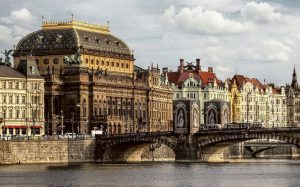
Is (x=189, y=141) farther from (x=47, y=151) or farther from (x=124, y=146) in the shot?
(x=47, y=151)

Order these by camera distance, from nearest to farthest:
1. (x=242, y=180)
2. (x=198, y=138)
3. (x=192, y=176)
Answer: (x=242, y=180), (x=192, y=176), (x=198, y=138)

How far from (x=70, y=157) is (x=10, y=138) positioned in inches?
452

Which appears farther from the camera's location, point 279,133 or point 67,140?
point 67,140

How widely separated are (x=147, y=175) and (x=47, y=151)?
41.1 meters

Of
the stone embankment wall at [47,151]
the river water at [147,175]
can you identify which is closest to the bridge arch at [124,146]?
the stone embankment wall at [47,151]

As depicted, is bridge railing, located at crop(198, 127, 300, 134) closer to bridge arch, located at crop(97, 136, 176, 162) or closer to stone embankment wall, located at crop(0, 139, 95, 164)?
bridge arch, located at crop(97, 136, 176, 162)

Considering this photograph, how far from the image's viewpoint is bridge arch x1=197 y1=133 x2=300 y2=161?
175 meters

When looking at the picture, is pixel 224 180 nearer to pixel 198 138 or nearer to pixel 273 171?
pixel 273 171

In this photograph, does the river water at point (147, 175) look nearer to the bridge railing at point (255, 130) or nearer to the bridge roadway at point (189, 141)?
the bridge railing at point (255, 130)

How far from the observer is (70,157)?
18875 cm

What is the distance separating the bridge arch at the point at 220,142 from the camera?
574ft

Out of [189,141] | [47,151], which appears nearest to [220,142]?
[189,141]

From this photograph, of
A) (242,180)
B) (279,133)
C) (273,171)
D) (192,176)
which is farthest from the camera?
(279,133)

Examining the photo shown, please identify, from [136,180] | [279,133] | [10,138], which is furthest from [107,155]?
[136,180]
